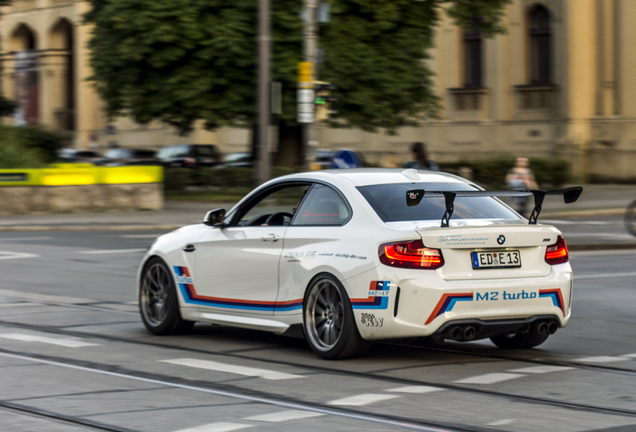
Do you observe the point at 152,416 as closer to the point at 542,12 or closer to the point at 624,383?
the point at 624,383

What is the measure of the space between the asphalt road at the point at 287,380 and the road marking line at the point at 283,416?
23 mm

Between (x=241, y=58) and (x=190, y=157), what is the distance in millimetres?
15048

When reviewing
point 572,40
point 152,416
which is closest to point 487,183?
point 572,40

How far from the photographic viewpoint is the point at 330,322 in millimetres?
7520

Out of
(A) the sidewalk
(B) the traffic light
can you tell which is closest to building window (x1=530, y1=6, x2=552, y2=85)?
(A) the sidewalk

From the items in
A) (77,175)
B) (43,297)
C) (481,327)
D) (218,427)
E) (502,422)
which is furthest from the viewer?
(77,175)

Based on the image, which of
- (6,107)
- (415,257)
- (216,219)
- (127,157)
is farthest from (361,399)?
(127,157)

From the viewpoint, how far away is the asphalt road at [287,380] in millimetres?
5559

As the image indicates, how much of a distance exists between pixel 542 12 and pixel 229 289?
126 ft

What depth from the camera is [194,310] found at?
8797mm

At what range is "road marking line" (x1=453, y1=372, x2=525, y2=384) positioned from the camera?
6670 millimetres

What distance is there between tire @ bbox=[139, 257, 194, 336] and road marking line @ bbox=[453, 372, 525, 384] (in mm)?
3057

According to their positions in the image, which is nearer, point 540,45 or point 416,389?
point 416,389

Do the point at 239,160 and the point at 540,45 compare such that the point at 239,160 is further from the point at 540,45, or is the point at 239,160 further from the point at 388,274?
the point at 388,274
